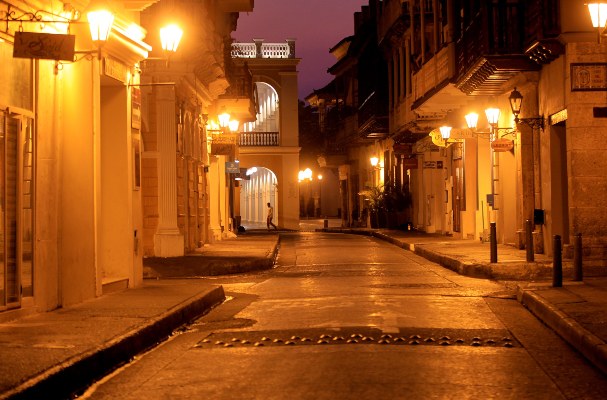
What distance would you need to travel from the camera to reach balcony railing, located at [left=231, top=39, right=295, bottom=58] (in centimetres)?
5744

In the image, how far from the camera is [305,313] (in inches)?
491

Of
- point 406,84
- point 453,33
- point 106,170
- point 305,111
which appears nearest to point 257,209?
point 305,111

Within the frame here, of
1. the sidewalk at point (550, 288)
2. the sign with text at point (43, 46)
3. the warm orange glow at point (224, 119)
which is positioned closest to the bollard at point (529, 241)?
the sidewalk at point (550, 288)

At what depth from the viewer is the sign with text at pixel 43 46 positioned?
10250 millimetres

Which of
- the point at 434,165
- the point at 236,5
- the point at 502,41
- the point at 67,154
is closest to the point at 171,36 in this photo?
the point at 67,154

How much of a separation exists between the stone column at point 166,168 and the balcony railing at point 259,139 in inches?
1384

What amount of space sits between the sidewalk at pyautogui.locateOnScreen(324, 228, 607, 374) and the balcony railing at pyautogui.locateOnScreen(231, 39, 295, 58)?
1298 inches

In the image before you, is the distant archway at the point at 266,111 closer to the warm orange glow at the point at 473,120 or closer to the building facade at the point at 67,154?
the warm orange glow at the point at 473,120

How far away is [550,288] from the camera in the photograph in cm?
1436

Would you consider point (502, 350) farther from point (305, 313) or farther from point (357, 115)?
point (357, 115)

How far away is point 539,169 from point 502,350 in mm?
Result: 13005

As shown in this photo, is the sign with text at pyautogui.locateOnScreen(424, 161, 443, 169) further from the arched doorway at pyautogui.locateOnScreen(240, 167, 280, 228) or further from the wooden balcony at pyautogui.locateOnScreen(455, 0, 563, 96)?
the arched doorway at pyautogui.locateOnScreen(240, 167, 280, 228)

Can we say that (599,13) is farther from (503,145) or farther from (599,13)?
(503,145)

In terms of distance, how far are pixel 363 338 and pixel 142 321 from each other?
7.79 ft
